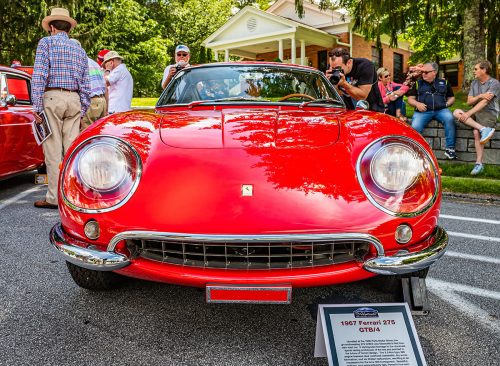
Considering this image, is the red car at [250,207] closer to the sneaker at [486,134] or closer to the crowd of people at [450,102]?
the crowd of people at [450,102]

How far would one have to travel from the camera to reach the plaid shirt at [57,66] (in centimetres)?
448

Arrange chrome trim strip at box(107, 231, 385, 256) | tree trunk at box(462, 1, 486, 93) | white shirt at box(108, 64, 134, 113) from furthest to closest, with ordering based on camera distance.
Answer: tree trunk at box(462, 1, 486, 93)
white shirt at box(108, 64, 134, 113)
chrome trim strip at box(107, 231, 385, 256)

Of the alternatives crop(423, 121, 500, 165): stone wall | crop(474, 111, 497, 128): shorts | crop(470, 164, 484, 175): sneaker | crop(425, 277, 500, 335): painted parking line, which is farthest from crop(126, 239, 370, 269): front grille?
crop(423, 121, 500, 165): stone wall

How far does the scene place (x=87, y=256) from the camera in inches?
80.0

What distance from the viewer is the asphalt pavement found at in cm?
199

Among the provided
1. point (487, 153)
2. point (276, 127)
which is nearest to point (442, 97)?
point (487, 153)

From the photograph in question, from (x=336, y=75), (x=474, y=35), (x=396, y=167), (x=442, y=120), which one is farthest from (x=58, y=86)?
(x=474, y=35)

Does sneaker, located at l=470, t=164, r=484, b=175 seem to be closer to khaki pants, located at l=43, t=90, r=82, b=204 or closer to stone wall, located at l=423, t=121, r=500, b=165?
stone wall, located at l=423, t=121, r=500, b=165

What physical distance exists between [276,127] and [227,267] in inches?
31.6

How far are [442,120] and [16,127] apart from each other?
577cm

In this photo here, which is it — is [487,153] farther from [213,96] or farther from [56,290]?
[56,290]

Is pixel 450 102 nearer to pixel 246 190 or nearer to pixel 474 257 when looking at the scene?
pixel 474 257

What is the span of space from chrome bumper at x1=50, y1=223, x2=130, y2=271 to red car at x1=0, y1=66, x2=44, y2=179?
3.59 m

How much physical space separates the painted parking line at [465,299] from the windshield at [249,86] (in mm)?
1290
